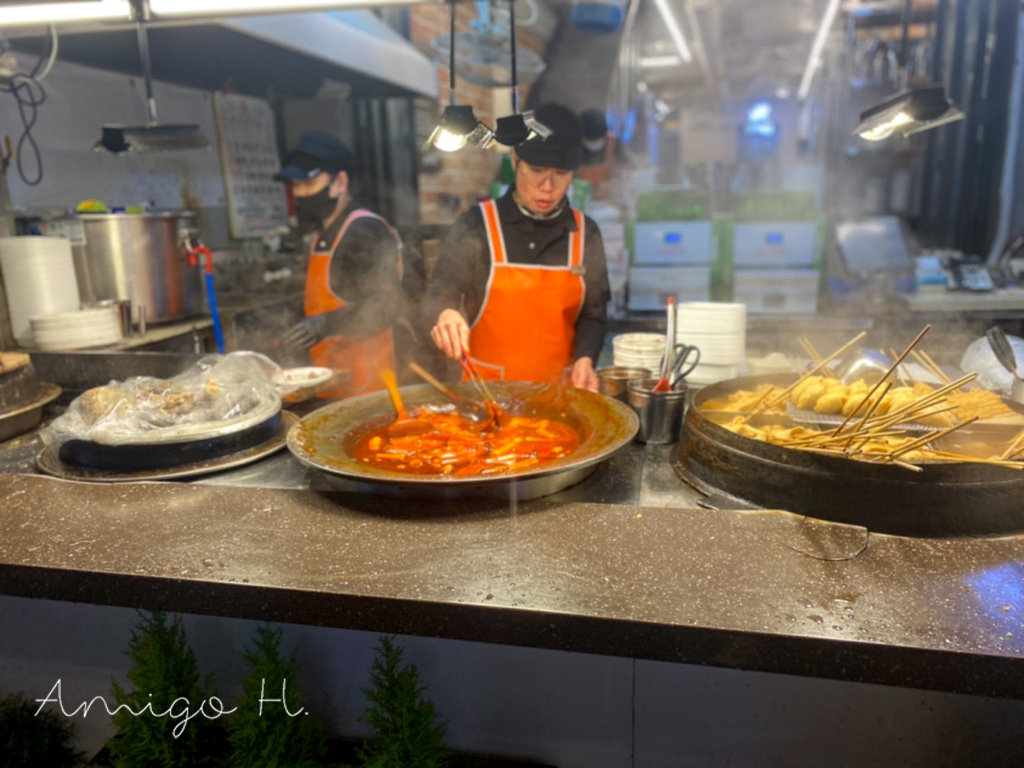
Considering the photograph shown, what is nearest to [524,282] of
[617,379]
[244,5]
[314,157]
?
[617,379]

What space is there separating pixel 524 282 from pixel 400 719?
7.11ft

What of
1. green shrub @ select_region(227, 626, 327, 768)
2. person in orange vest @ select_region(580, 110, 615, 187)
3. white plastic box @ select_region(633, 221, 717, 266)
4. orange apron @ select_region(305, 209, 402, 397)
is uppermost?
person in orange vest @ select_region(580, 110, 615, 187)

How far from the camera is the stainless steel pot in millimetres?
3697

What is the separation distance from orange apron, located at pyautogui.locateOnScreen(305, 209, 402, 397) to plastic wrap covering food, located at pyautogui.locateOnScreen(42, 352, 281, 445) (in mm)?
1723

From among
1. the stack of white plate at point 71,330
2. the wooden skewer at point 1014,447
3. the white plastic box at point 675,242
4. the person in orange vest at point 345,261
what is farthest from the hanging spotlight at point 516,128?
the white plastic box at point 675,242

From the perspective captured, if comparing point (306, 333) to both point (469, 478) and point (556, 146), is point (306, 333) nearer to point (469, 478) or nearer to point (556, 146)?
point (556, 146)

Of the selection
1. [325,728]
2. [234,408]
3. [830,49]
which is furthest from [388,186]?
[830,49]

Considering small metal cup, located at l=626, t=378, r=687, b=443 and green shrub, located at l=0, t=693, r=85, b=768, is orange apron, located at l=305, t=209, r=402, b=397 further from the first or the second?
small metal cup, located at l=626, t=378, r=687, b=443

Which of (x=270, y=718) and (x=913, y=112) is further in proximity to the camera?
(x=913, y=112)

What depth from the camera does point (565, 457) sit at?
1.67 metres

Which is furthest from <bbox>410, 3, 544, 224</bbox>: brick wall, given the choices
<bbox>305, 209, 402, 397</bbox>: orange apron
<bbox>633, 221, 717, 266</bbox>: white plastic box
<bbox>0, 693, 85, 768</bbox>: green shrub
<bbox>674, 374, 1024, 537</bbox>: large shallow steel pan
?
<bbox>674, 374, 1024, 537</bbox>: large shallow steel pan

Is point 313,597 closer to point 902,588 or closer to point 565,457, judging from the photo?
point 565,457

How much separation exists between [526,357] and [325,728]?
6.40 feet

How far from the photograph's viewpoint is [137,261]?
3785 millimetres
